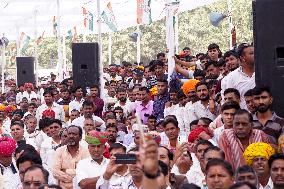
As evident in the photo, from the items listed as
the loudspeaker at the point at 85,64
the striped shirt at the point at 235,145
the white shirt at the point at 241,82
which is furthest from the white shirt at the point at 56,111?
the striped shirt at the point at 235,145

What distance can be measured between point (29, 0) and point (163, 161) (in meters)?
18.2

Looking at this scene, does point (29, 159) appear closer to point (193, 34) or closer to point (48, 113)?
point (48, 113)

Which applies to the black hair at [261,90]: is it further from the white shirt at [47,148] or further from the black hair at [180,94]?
the white shirt at [47,148]

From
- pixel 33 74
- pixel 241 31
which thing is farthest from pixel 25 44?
pixel 241 31

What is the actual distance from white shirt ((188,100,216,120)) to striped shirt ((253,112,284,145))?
2060 mm

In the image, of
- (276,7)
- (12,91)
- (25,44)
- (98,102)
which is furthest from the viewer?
(25,44)

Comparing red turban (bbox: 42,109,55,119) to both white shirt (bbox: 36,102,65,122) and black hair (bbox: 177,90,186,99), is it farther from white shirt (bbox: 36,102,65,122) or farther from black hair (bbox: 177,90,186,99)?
black hair (bbox: 177,90,186,99)

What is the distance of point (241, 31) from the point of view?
41438 millimetres

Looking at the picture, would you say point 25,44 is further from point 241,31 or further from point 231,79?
point 231,79

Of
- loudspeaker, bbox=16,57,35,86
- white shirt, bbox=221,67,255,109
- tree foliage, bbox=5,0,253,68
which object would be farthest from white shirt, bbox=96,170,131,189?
tree foliage, bbox=5,0,253,68

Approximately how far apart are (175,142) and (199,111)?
1.19 m

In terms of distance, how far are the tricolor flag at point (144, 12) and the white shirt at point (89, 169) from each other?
38.8 ft

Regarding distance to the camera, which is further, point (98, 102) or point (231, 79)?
point (98, 102)

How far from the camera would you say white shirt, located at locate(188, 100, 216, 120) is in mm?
10180
